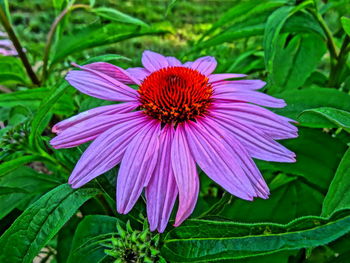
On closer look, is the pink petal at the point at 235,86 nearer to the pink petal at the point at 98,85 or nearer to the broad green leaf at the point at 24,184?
the pink petal at the point at 98,85

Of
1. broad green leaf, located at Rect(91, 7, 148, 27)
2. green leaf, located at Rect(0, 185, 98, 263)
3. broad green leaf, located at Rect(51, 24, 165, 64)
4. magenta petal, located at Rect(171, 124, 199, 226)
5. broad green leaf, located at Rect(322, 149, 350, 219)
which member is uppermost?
broad green leaf, located at Rect(91, 7, 148, 27)

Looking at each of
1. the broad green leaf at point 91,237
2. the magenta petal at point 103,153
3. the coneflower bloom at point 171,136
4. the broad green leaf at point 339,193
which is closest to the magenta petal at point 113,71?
the coneflower bloom at point 171,136

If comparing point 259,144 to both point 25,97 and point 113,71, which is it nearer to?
point 113,71

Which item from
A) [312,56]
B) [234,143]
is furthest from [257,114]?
[312,56]

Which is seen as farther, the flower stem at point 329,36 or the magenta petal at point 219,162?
the flower stem at point 329,36

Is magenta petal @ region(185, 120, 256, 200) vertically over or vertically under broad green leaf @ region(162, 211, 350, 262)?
over

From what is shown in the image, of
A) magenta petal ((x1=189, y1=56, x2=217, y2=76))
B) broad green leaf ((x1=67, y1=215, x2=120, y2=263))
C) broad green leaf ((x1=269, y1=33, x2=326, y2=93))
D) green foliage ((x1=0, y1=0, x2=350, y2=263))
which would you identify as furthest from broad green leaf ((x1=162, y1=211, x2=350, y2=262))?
broad green leaf ((x1=269, y1=33, x2=326, y2=93))

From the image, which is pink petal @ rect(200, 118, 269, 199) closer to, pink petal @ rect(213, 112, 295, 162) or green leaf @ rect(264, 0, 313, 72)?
pink petal @ rect(213, 112, 295, 162)
